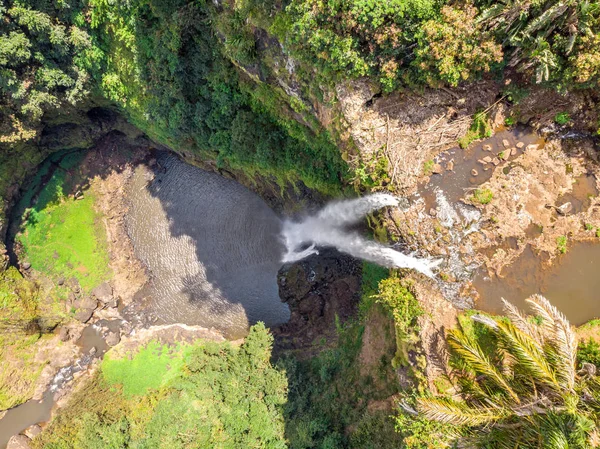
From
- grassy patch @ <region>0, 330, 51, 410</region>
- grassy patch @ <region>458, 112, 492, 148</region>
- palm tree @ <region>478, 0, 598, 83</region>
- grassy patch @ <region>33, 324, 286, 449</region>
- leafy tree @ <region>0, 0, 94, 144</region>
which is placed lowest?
grassy patch @ <region>33, 324, 286, 449</region>

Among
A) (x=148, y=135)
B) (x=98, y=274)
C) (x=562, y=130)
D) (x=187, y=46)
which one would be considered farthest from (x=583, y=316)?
(x=98, y=274)

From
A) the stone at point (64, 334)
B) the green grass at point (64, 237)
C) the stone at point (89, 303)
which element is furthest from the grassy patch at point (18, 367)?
the green grass at point (64, 237)

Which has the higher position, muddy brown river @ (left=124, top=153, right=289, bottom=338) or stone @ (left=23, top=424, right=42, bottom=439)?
muddy brown river @ (left=124, top=153, right=289, bottom=338)

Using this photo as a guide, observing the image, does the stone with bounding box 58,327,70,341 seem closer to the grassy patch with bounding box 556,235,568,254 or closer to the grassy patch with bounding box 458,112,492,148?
the grassy patch with bounding box 458,112,492,148

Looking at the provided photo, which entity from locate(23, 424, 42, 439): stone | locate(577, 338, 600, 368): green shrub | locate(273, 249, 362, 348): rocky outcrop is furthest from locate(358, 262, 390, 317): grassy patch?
locate(23, 424, 42, 439): stone

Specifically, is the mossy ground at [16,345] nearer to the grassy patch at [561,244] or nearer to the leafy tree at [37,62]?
the leafy tree at [37,62]

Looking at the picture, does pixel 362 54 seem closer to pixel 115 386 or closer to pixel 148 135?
pixel 148 135
